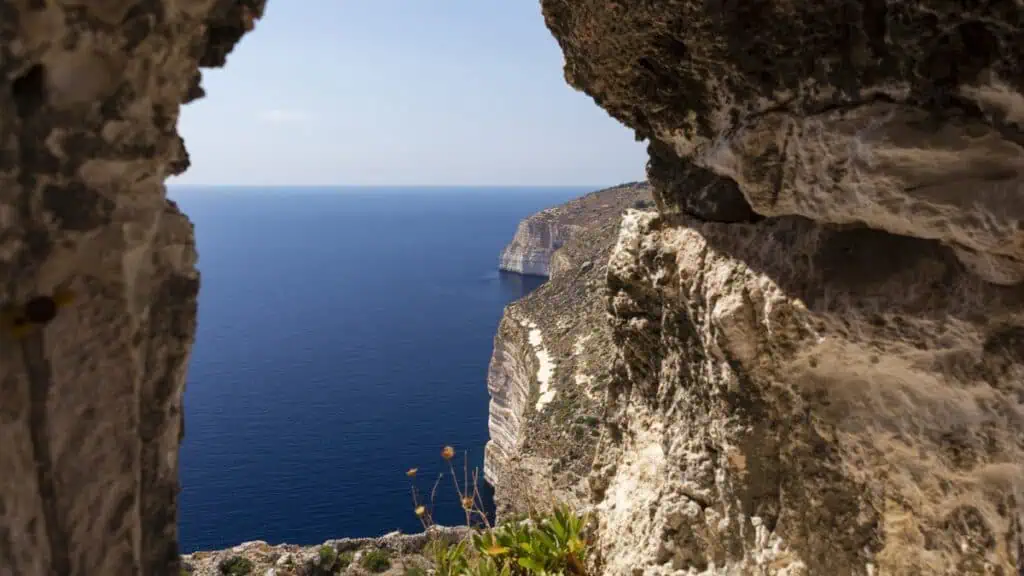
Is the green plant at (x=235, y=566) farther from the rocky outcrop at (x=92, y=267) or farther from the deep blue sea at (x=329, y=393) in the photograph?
the deep blue sea at (x=329, y=393)

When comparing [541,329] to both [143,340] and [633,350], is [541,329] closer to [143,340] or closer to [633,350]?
[633,350]

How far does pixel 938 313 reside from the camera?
113 inches

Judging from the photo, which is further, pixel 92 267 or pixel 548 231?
pixel 548 231

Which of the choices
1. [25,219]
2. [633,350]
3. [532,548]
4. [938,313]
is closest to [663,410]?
[633,350]

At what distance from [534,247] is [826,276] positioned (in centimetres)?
8117

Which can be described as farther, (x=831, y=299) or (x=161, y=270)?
(x=831, y=299)

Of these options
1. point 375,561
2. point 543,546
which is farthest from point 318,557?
point 543,546

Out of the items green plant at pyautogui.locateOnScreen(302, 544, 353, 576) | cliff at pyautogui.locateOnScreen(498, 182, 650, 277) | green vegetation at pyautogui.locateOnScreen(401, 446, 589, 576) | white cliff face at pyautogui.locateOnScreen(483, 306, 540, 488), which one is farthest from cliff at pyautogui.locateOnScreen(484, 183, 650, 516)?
cliff at pyautogui.locateOnScreen(498, 182, 650, 277)

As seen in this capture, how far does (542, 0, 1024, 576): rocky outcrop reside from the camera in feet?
8.80

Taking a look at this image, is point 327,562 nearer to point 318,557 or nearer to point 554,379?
point 318,557

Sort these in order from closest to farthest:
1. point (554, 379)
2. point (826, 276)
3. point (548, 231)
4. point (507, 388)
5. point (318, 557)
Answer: point (826, 276) → point (318, 557) → point (554, 379) → point (507, 388) → point (548, 231)

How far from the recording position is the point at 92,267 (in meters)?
2.43

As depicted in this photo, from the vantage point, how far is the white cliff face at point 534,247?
265 ft

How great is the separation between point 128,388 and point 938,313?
3.10 meters
